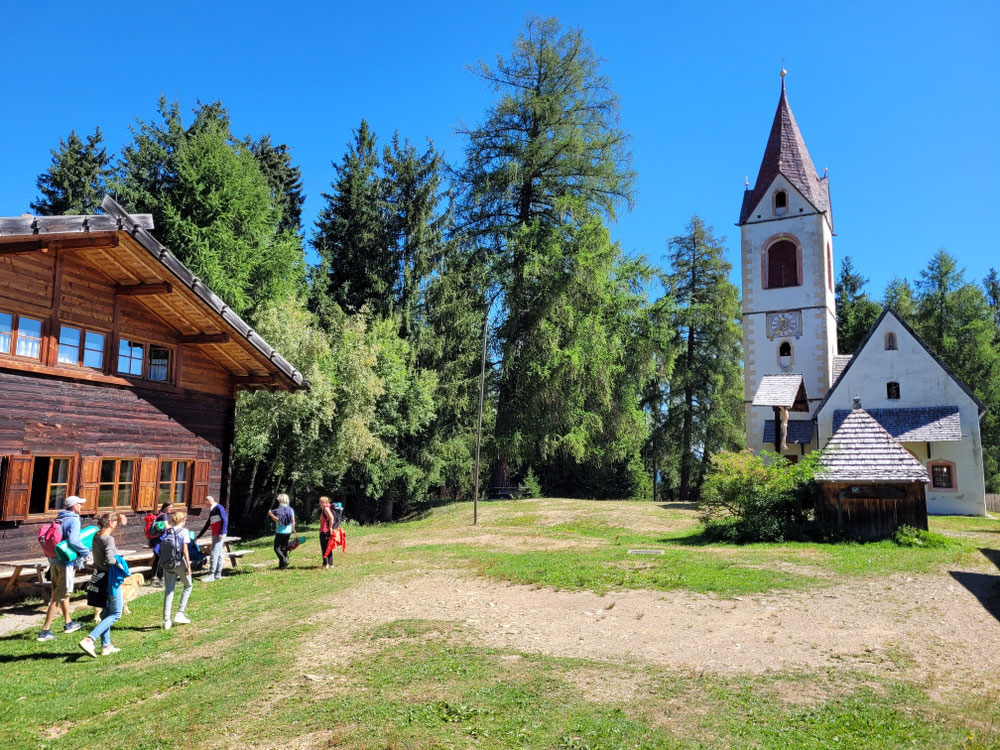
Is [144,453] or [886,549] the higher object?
[144,453]

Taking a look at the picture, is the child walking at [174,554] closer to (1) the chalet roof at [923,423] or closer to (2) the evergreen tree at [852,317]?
(1) the chalet roof at [923,423]

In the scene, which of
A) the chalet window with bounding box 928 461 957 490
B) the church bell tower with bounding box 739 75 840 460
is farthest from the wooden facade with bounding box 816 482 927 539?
the church bell tower with bounding box 739 75 840 460

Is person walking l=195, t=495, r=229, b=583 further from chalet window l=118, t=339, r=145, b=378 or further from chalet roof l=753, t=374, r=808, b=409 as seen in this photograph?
chalet roof l=753, t=374, r=808, b=409

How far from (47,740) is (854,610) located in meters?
10.8

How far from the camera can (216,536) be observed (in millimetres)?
15477

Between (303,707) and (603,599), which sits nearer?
(303,707)

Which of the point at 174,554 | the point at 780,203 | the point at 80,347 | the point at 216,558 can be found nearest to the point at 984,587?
the point at 174,554

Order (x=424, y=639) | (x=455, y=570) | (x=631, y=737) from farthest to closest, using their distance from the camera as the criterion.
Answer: (x=455, y=570), (x=424, y=639), (x=631, y=737)

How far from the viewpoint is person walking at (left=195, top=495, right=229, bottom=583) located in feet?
49.9

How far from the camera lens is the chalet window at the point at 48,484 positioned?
14.4 meters

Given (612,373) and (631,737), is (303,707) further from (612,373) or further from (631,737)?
(612,373)

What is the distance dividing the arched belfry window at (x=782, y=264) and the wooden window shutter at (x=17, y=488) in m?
35.2

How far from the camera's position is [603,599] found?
39.8 feet

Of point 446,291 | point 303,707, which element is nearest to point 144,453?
point 303,707
